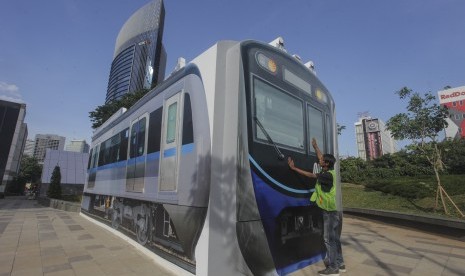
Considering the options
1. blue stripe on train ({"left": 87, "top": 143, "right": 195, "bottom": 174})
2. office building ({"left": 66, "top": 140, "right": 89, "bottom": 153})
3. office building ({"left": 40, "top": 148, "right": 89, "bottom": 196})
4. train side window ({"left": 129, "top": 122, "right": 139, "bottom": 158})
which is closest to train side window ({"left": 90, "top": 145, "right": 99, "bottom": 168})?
blue stripe on train ({"left": 87, "top": 143, "right": 195, "bottom": 174})

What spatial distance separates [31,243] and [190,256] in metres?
5.12

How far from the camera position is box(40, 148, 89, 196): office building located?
121 ft

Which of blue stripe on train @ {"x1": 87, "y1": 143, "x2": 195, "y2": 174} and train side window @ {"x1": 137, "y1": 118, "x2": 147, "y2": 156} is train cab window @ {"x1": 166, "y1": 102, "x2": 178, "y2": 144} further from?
train side window @ {"x1": 137, "y1": 118, "x2": 147, "y2": 156}

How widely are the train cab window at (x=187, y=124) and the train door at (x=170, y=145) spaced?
15 cm

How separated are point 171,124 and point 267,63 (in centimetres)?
172

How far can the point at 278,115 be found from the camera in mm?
3918

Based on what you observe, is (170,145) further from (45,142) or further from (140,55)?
(45,142)

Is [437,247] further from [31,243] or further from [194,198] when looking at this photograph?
[31,243]

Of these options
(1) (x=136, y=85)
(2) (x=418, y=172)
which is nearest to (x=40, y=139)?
Answer: (1) (x=136, y=85)

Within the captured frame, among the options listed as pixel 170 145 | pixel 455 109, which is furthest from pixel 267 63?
pixel 455 109

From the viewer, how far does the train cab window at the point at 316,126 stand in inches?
177

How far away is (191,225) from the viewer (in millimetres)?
3586

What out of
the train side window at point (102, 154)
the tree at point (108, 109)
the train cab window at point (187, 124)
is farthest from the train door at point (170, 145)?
the tree at point (108, 109)

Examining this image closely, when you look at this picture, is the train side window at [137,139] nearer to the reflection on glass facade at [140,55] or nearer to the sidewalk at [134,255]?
the sidewalk at [134,255]
